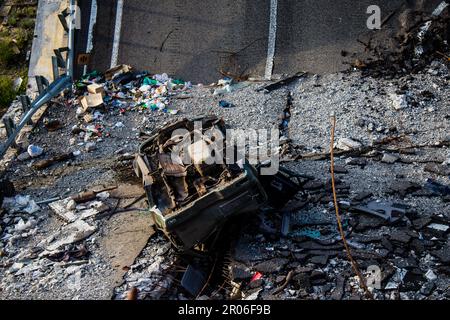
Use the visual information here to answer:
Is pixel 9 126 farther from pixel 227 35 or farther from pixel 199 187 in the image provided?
pixel 227 35

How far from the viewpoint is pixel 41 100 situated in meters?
11.0

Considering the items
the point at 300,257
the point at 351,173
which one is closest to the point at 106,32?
the point at 351,173

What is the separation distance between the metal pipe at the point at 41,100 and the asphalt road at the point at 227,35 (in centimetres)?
133

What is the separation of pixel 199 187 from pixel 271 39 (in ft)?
19.2

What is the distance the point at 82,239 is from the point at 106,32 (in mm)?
6143

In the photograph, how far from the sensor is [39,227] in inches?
346

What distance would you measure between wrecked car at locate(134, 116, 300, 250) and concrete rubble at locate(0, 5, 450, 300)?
0.26 metres

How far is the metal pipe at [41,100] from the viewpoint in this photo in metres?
10.2

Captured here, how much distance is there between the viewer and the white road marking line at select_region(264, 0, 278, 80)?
1230 cm

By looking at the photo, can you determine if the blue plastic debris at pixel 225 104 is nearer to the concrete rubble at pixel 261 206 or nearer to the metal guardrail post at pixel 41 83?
the concrete rubble at pixel 261 206

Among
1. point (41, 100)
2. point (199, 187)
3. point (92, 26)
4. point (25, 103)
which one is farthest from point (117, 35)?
point (199, 187)

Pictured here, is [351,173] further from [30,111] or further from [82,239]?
[30,111]

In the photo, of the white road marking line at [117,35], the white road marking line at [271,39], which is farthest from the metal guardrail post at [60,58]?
the white road marking line at [271,39]

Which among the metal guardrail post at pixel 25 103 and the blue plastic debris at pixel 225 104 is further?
the blue plastic debris at pixel 225 104
